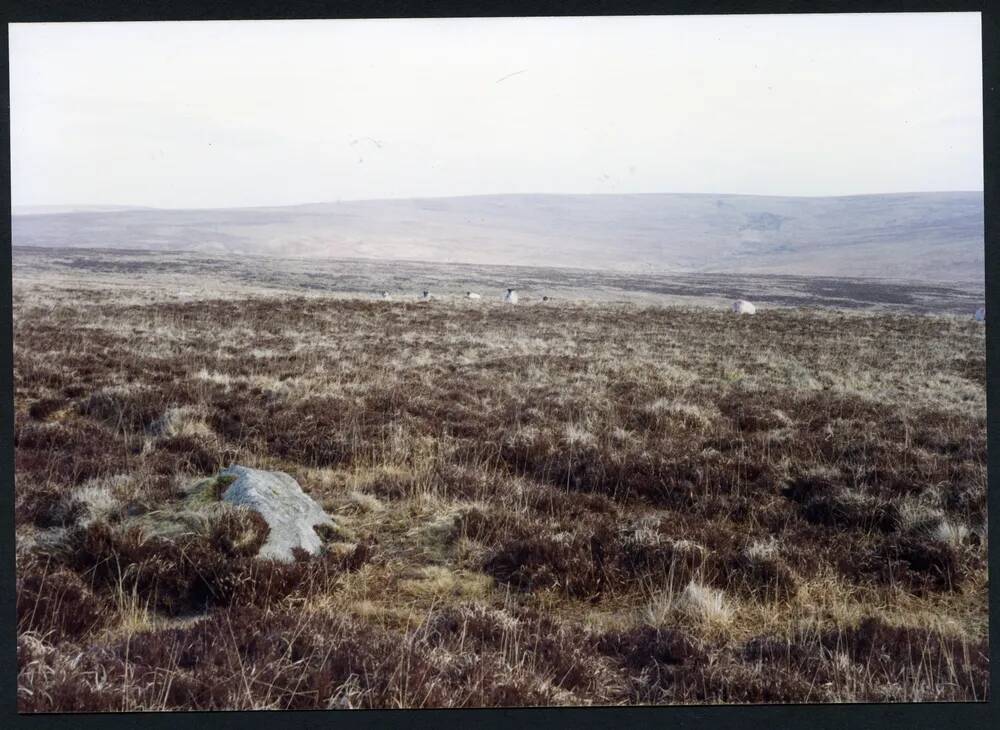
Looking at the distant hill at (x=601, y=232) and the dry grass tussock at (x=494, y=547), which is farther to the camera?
the distant hill at (x=601, y=232)

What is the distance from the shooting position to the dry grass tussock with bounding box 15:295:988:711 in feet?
15.2

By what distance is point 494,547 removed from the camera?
19.9ft

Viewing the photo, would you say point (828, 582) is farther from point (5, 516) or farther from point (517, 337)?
point (517, 337)

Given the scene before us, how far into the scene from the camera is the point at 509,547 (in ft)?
19.6

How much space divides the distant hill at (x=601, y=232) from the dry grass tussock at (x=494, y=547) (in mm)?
62849

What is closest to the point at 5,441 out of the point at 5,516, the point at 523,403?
the point at 5,516

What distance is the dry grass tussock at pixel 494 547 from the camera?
4.64 m

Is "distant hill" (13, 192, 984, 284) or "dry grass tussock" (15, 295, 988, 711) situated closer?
"dry grass tussock" (15, 295, 988, 711)

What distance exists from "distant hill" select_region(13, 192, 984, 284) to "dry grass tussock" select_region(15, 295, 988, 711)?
6285 centimetres

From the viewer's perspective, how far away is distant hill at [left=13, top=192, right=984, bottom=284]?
84062 millimetres

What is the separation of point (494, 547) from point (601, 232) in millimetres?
117154

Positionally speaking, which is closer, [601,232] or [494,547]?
[494,547]

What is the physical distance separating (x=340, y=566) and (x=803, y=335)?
20307mm

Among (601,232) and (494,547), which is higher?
(601,232)
